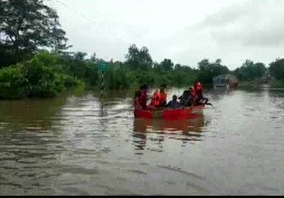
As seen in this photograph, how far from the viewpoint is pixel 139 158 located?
11.8 metres

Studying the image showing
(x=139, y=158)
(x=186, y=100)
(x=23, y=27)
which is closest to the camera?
(x=139, y=158)

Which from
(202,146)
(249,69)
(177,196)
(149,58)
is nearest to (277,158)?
(202,146)

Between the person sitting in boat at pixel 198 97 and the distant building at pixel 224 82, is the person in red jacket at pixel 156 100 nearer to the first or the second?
Answer: the person sitting in boat at pixel 198 97

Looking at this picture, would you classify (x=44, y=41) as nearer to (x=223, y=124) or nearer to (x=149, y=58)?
(x=223, y=124)

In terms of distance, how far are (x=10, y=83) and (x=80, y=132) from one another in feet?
67.3

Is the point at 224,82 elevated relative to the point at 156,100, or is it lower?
elevated

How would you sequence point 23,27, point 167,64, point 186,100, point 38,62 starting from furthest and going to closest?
1. point 167,64
2. point 23,27
3. point 38,62
4. point 186,100

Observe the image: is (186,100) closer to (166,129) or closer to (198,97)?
(198,97)

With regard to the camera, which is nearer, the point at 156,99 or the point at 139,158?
the point at 139,158

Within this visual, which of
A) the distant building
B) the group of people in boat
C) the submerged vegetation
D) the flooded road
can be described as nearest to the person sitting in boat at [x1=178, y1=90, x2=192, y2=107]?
the group of people in boat

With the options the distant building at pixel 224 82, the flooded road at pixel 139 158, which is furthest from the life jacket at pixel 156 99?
the distant building at pixel 224 82

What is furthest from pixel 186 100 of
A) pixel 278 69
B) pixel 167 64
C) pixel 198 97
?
pixel 167 64

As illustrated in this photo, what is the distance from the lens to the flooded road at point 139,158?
8938 mm

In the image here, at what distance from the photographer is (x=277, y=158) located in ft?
39.5
